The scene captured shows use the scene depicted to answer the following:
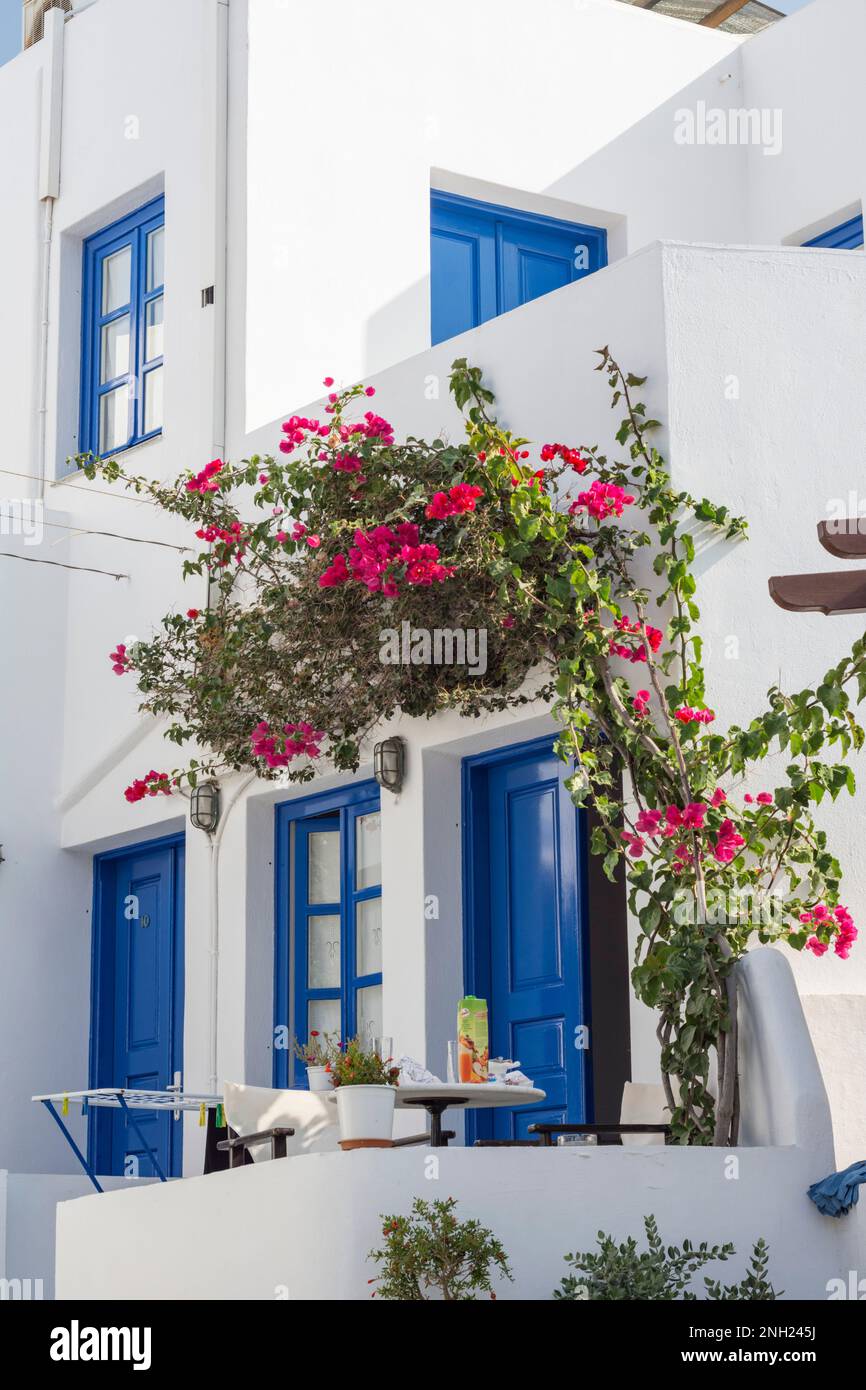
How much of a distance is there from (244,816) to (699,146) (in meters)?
5.27

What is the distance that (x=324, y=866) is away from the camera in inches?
386

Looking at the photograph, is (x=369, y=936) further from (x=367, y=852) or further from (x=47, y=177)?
(x=47, y=177)

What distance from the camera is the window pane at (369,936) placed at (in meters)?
9.34

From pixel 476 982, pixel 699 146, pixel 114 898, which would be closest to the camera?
pixel 476 982

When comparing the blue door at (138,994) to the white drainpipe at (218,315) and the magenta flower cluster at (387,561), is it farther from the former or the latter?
the magenta flower cluster at (387,561)

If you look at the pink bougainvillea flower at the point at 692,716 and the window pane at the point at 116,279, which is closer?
the pink bougainvillea flower at the point at 692,716

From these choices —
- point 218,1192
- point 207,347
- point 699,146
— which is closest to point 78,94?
point 207,347

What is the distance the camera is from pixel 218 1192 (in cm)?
650

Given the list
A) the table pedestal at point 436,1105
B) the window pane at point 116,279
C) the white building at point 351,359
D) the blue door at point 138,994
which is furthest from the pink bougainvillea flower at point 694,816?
the window pane at point 116,279

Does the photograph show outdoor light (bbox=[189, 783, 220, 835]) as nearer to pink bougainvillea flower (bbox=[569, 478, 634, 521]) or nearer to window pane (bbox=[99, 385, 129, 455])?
window pane (bbox=[99, 385, 129, 455])

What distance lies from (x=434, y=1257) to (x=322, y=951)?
13.0 ft

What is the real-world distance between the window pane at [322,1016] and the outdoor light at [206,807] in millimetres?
1090
